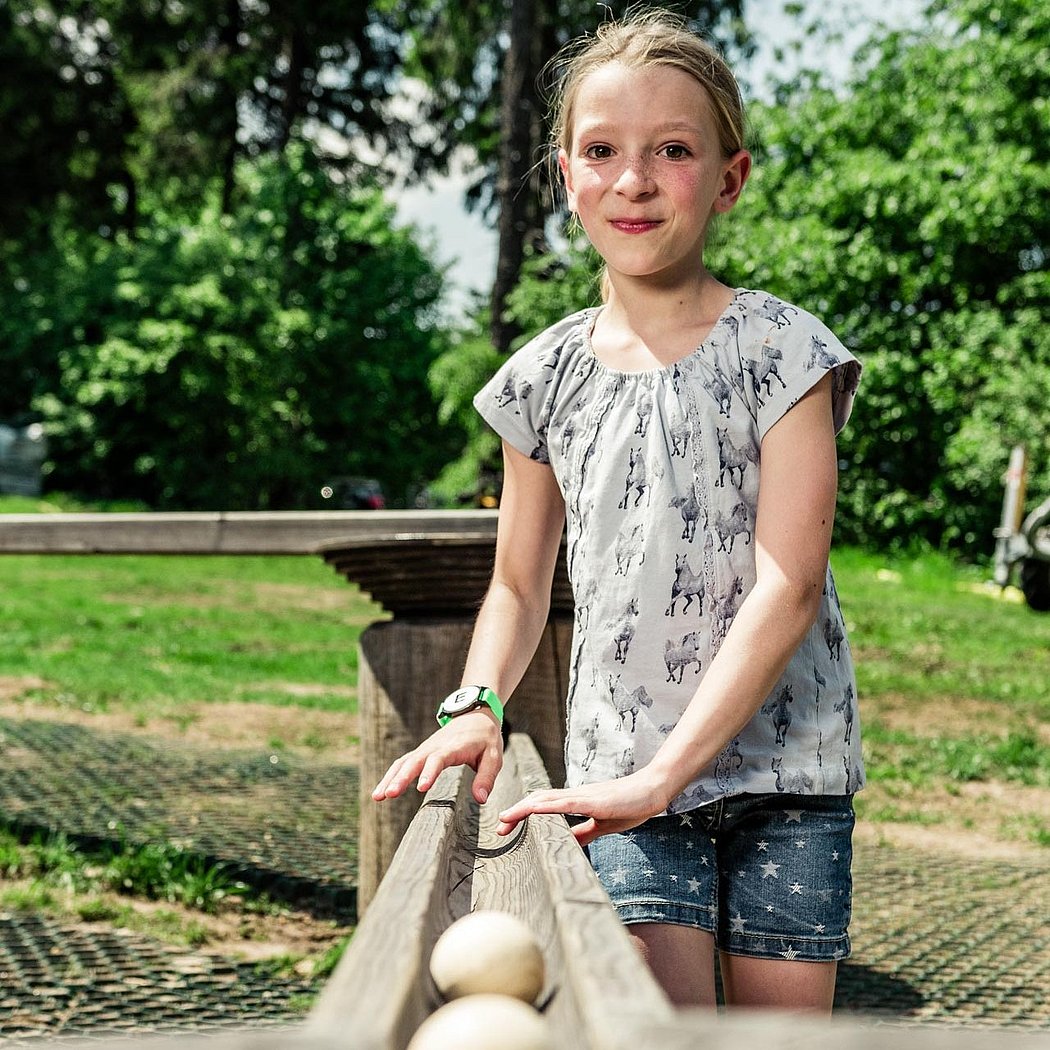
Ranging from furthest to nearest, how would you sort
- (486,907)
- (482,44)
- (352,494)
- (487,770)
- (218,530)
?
(352,494), (482,44), (218,530), (487,770), (486,907)

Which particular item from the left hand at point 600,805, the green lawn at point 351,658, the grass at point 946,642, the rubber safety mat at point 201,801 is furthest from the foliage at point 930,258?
the left hand at point 600,805

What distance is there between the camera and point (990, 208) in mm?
15539

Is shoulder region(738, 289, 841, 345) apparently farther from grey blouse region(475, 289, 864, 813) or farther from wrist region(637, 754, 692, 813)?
wrist region(637, 754, 692, 813)

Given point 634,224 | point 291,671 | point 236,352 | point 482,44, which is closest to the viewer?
point 634,224

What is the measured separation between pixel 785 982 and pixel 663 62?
117cm

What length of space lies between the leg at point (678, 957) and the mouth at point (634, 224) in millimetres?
884

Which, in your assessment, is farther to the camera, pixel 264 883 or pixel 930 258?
pixel 930 258

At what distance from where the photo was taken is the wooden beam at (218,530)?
139 inches

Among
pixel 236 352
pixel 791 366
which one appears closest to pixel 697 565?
pixel 791 366

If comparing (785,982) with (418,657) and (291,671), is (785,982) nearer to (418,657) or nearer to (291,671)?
(418,657)

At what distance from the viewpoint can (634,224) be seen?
6.01 feet

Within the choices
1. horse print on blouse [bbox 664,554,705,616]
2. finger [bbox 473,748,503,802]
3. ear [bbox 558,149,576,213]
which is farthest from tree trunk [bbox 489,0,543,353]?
finger [bbox 473,748,503,802]

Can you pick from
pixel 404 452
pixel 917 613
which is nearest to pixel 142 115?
pixel 404 452

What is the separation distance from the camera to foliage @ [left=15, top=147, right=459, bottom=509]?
24.4 metres
